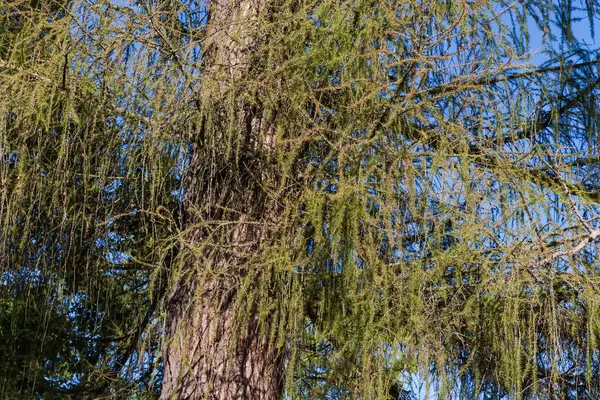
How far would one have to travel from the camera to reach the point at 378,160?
3344 mm

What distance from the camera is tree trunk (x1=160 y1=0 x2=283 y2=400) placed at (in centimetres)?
339

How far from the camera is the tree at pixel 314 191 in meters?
3.25

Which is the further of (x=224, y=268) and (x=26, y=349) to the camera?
(x=26, y=349)

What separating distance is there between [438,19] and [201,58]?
119 cm

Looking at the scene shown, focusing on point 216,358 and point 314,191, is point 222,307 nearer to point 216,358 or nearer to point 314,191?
point 216,358

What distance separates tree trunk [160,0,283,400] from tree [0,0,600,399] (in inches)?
0.4

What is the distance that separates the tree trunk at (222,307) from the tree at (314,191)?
0.01 m

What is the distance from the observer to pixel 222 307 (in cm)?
353

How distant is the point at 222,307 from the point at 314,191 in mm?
695

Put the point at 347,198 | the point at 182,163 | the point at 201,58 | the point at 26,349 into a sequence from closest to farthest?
1. the point at 347,198
2. the point at 182,163
3. the point at 201,58
4. the point at 26,349

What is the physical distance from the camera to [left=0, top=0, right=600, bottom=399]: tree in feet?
10.7

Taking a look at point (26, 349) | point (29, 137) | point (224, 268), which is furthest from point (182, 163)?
point (26, 349)

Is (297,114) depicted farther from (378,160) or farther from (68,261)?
(68,261)

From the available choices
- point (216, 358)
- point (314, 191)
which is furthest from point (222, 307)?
point (314, 191)
